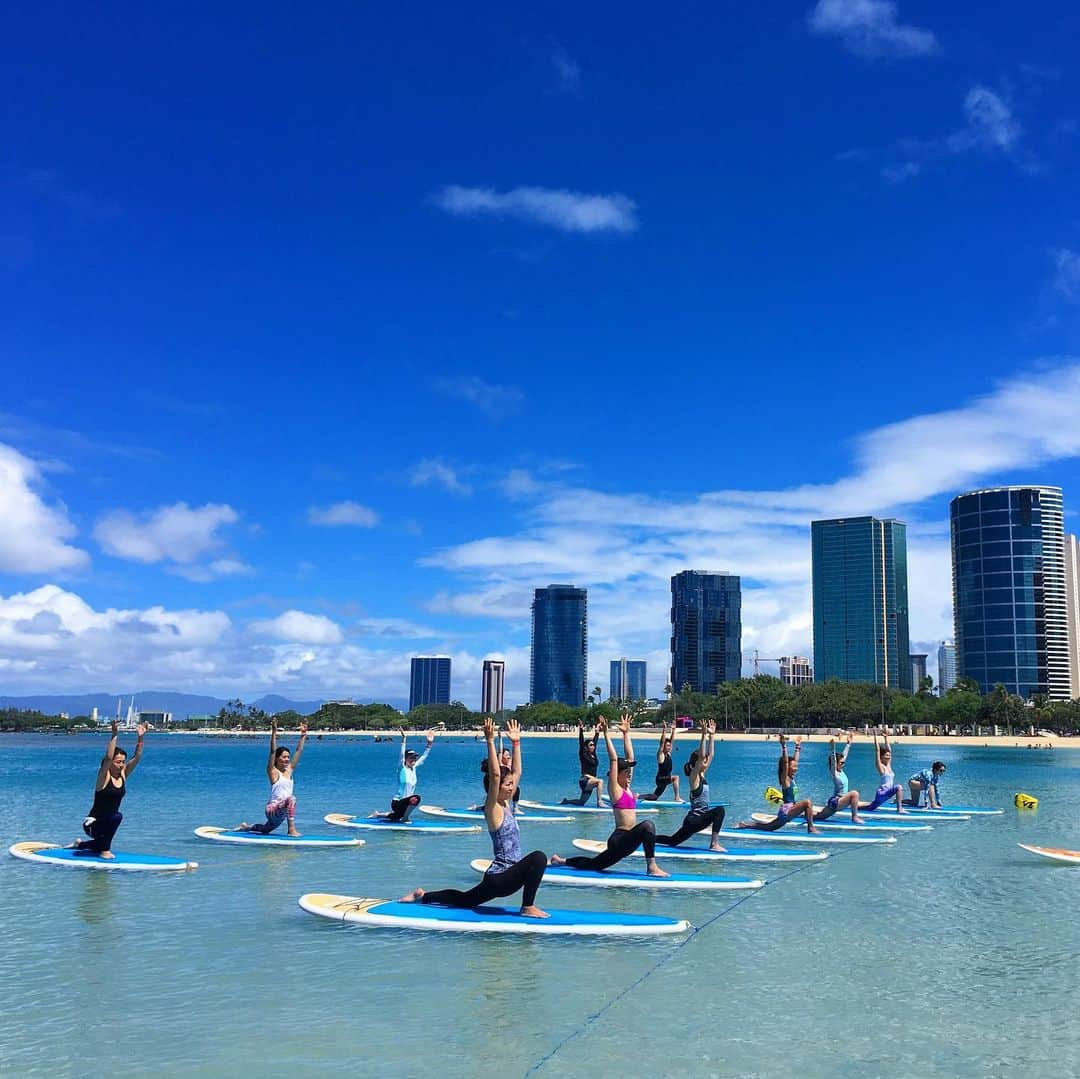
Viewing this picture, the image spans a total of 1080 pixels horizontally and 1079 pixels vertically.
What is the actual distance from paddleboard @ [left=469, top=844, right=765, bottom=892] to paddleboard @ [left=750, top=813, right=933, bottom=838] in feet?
25.5

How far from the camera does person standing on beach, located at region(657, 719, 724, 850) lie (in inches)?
821

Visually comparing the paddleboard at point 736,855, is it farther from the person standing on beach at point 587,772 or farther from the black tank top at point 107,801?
the black tank top at point 107,801

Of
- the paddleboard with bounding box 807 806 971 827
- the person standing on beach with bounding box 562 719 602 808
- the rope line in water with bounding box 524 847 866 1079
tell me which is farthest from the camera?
the person standing on beach with bounding box 562 719 602 808

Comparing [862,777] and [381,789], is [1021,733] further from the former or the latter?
[381,789]

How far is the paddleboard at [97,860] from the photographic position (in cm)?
1928

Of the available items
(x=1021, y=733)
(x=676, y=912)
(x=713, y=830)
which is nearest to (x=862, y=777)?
(x=713, y=830)

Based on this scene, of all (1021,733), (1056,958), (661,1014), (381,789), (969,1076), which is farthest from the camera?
(1021,733)

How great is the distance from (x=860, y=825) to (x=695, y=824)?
25.9 feet

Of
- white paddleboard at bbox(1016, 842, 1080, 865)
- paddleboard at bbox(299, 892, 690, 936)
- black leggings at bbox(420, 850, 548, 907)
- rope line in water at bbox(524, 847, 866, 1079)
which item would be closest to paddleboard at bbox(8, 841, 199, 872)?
paddleboard at bbox(299, 892, 690, 936)

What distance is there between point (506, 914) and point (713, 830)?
28.1ft

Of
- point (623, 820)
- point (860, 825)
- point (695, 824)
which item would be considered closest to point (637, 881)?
point (623, 820)

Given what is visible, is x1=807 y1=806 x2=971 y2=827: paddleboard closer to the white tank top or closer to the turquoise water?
the turquoise water

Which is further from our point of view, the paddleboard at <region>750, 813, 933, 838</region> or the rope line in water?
the paddleboard at <region>750, 813, 933, 838</region>

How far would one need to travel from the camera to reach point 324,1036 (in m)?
9.88
